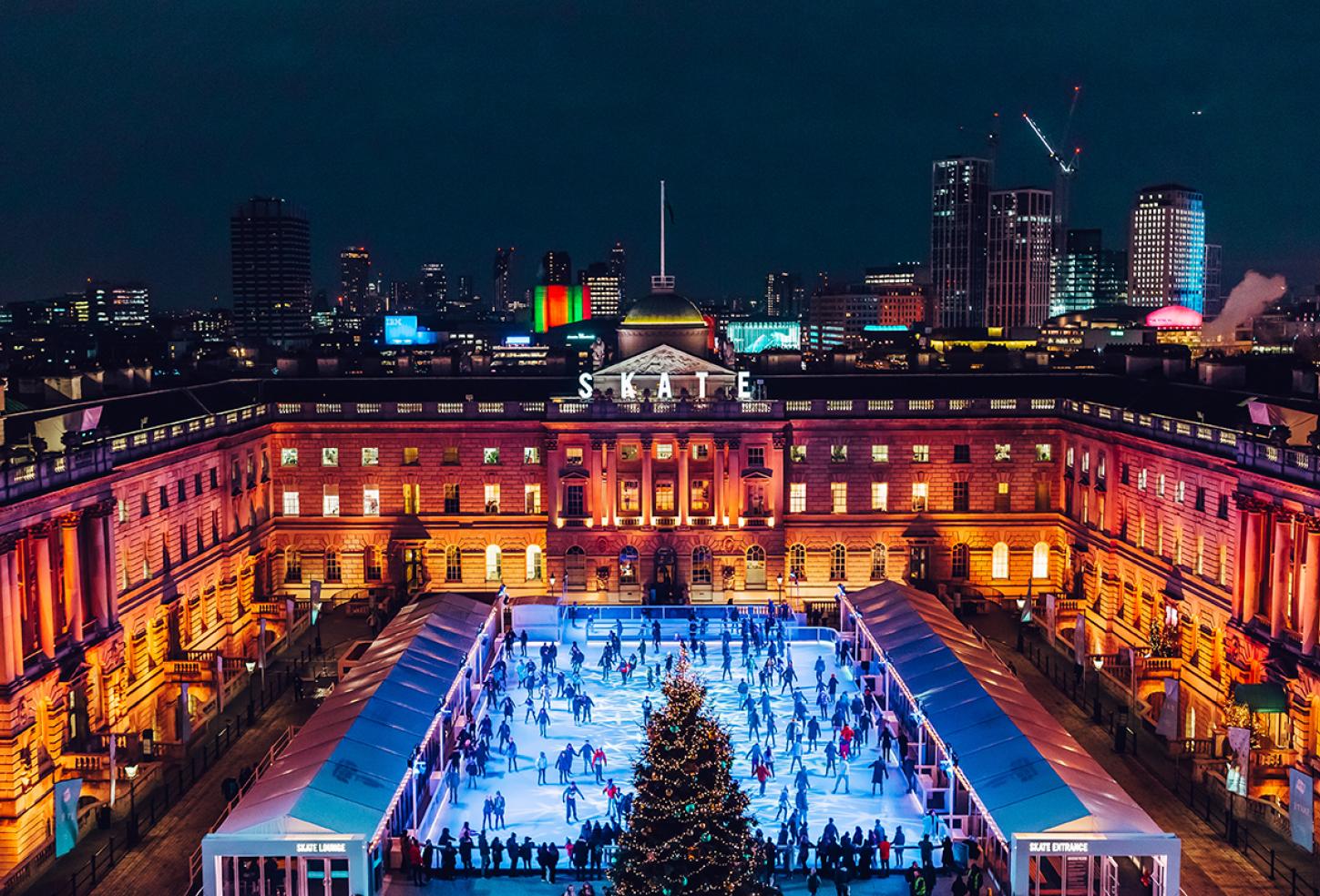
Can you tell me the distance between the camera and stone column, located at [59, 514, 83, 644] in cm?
5741

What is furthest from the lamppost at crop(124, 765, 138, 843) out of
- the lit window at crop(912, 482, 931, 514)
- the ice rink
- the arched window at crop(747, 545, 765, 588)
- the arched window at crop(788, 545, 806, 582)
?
the lit window at crop(912, 482, 931, 514)

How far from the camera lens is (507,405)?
3472 inches

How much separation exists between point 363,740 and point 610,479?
43.0 m

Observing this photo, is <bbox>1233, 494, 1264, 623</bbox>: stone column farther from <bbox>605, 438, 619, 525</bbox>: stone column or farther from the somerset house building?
<bbox>605, 438, 619, 525</bbox>: stone column

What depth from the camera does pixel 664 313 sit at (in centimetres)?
10556

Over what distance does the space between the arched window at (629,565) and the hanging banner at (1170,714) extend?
121ft

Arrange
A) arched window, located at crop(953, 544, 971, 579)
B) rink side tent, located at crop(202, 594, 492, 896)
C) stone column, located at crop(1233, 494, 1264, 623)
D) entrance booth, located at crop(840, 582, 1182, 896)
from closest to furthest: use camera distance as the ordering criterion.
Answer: rink side tent, located at crop(202, 594, 492, 896)
entrance booth, located at crop(840, 582, 1182, 896)
stone column, located at crop(1233, 494, 1264, 623)
arched window, located at crop(953, 544, 971, 579)

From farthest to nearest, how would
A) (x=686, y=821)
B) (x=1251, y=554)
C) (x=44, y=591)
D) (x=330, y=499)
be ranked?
(x=330, y=499) < (x=1251, y=554) < (x=44, y=591) < (x=686, y=821)

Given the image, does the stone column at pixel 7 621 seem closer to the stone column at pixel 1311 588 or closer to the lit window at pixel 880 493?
the stone column at pixel 1311 588

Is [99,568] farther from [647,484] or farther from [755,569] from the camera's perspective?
[755,569]

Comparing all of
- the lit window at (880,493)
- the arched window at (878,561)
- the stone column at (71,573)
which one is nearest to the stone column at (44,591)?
the stone column at (71,573)

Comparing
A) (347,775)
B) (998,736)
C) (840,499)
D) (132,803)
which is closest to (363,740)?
(347,775)

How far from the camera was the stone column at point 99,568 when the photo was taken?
197 ft

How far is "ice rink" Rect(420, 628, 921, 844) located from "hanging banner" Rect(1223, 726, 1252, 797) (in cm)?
1180
